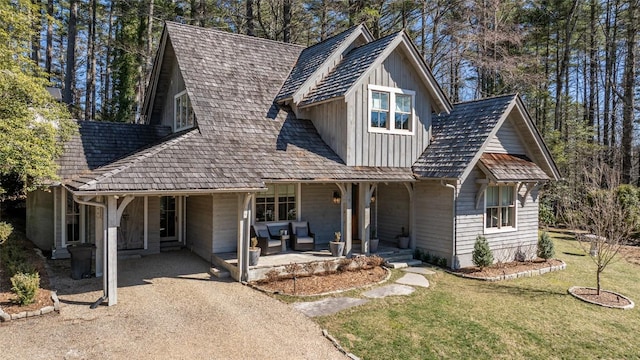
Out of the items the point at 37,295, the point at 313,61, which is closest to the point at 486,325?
the point at 37,295

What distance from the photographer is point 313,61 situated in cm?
1527

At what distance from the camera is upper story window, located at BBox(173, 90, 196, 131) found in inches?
526

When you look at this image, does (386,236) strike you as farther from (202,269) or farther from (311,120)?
(202,269)

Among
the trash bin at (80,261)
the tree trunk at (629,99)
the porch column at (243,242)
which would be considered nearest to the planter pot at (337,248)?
the porch column at (243,242)

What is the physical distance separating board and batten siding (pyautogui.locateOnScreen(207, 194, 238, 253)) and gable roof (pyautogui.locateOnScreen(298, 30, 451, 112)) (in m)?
4.60

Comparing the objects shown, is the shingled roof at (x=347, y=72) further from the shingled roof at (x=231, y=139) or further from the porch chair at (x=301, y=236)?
the porch chair at (x=301, y=236)

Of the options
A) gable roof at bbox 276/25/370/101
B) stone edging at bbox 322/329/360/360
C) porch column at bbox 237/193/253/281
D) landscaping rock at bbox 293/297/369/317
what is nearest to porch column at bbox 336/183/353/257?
landscaping rock at bbox 293/297/369/317

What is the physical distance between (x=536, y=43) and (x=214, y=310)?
30947 mm

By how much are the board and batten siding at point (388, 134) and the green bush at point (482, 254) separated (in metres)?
3.61

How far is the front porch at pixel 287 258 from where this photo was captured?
1064 cm

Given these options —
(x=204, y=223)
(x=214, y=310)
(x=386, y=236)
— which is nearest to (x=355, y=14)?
(x=386, y=236)

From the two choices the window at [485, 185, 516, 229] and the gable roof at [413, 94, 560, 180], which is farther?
the window at [485, 185, 516, 229]

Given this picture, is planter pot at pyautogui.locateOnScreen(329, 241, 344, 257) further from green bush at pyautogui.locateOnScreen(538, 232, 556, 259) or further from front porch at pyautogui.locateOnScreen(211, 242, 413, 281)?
green bush at pyautogui.locateOnScreen(538, 232, 556, 259)

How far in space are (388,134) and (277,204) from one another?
15.2ft
